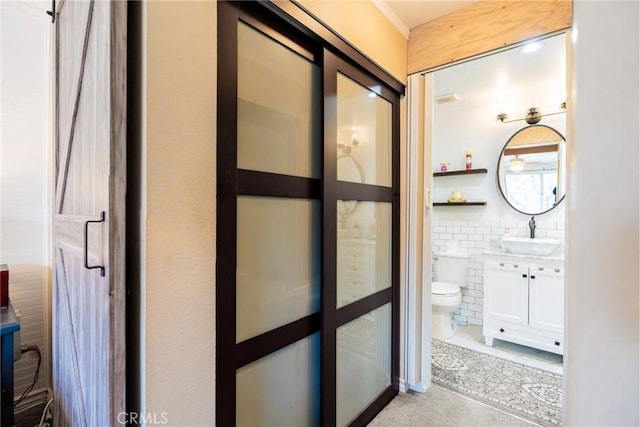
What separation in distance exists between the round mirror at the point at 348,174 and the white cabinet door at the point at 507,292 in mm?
1987

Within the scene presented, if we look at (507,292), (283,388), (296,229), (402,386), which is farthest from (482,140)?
(283,388)

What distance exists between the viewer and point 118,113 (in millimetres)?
799

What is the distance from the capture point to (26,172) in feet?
6.04

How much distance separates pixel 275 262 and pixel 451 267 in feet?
9.07

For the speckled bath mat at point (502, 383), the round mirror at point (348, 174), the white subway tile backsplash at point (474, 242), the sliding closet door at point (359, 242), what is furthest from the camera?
the white subway tile backsplash at point (474, 242)

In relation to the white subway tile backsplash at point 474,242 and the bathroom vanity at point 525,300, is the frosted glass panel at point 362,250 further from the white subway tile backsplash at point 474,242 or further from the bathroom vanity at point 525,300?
the white subway tile backsplash at point 474,242

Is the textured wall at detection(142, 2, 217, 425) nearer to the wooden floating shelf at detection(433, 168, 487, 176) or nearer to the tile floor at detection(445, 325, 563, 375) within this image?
the tile floor at detection(445, 325, 563, 375)

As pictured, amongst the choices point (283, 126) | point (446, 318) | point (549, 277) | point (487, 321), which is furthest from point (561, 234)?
point (283, 126)

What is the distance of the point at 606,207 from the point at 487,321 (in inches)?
126

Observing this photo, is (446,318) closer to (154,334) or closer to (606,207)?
(154,334)

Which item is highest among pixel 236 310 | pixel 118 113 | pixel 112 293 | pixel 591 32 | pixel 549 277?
pixel 118 113

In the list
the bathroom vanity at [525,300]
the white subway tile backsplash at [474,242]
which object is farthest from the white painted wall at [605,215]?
the white subway tile backsplash at [474,242]

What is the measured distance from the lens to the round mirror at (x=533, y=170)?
294cm

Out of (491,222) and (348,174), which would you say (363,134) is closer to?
(348,174)
